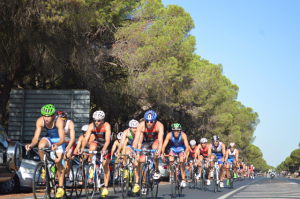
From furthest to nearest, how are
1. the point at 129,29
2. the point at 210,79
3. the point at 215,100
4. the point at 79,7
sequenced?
the point at 215,100 → the point at 210,79 → the point at 129,29 → the point at 79,7

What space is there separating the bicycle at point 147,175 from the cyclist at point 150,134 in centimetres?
10

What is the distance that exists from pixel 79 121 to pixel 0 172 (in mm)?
7571

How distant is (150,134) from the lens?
9617mm

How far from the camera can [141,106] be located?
2870 centimetres

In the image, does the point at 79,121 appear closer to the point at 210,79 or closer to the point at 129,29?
the point at 129,29

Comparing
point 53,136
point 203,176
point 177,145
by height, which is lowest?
point 203,176

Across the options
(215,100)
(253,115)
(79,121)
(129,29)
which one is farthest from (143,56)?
(253,115)

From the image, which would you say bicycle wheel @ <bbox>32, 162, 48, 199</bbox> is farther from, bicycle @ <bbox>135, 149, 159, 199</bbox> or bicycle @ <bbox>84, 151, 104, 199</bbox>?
bicycle @ <bbox>135, 149, 159, 199</bbox>

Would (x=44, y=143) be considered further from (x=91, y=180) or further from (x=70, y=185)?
(x=70, y=185)

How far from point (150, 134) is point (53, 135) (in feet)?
7.87

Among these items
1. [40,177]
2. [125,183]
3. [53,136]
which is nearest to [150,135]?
[125,183]

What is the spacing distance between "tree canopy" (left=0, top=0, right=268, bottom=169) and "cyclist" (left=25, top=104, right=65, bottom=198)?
8.30m

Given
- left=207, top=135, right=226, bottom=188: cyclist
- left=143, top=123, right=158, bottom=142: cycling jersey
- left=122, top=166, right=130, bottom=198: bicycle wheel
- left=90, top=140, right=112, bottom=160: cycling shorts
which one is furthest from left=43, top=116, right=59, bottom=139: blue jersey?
left=207, top=135, right=226, bottom=188: cyclist

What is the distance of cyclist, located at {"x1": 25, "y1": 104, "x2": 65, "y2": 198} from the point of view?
309 inches
